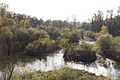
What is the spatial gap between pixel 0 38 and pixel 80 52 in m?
7.23

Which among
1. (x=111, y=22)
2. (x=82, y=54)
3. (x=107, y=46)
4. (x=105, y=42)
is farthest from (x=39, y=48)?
(x=111, y=22)

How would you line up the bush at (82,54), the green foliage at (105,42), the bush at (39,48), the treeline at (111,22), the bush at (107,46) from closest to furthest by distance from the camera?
the bush at (82,54) → the bush at (107,46) → the green foliage at (105,42) → the bush at (39,48) → the treeline at (111,22)

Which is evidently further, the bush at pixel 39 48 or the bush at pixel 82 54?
the bush at pixel 39 48

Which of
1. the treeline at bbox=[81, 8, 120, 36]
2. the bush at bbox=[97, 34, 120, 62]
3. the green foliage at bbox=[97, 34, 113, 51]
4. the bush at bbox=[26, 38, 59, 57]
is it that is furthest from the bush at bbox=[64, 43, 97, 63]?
the treeline at bbox=[81, 8, 120, 36]

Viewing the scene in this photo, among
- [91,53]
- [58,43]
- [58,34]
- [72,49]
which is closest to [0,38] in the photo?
[72,49]

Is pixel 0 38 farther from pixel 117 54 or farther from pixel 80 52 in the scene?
pixel 117 54

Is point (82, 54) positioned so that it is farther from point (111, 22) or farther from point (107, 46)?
point (111, 22)

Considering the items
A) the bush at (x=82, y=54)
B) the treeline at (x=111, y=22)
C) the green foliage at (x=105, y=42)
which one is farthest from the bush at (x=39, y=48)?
the treeline at (x=111, y=22)

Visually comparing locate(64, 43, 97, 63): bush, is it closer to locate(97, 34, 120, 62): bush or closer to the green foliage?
locate(97, 34, 120, 62): bush

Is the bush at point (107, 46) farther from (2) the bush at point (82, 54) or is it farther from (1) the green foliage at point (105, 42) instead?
(2) the bush at point (82, 54)

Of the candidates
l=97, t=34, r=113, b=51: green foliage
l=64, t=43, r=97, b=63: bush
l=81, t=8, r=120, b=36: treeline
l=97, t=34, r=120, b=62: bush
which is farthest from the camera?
l=81, t=8, r=120, b=36: treeline

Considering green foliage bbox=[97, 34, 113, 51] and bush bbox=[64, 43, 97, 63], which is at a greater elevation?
green foliage bbox=[97, 34, 113, 51]

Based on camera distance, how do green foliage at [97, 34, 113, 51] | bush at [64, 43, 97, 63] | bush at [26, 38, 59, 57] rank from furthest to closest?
bush at [26, 38, 59, 57]
green foliage at [97, 34, 113, 51]
bush at [64, 43, 97, 63]

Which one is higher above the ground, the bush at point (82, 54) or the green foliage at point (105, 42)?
the green foliage at point (105, 42)
